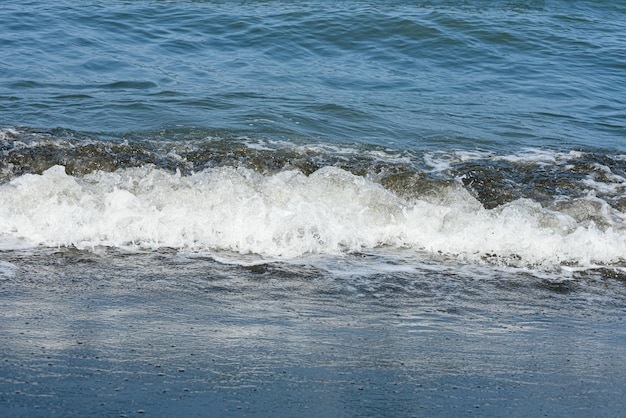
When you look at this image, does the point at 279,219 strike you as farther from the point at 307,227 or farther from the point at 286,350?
the point at 286,350

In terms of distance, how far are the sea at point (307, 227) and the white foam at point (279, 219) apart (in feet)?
0.07

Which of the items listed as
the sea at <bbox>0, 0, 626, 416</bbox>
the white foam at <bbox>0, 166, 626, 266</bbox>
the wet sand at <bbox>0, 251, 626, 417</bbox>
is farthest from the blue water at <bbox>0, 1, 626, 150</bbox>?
the wet sand at <bbox>0, 251, 626, 417</bbox>

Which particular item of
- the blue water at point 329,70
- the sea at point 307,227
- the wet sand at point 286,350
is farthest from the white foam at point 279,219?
the blue water at point 329,70

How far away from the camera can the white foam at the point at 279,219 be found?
5.68 m

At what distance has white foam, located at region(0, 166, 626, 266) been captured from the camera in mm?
5684

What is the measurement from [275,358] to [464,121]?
6.34m

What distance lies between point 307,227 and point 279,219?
226 millimetres

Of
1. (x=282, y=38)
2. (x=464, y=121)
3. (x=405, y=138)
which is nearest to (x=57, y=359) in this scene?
(x=405, y=138)

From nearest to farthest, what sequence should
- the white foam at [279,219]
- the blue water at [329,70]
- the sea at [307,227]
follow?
the sea at [307,227]
the white foam at [279,219]
the blue water at [329,70]

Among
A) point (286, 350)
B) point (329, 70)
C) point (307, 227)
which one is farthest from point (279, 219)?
point (329, 70)

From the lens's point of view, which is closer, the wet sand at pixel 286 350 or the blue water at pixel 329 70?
the wet sand at pixel 286 350

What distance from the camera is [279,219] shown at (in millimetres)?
5867

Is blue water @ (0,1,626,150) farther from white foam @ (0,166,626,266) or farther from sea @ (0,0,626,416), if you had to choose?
white foam @ (0,166,626,266)

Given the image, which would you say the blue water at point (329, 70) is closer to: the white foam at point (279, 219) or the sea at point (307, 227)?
the sea at point (307, 227)
